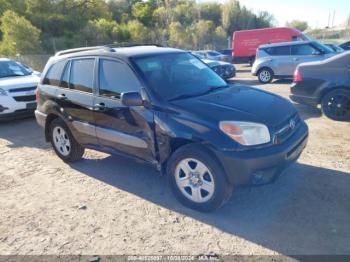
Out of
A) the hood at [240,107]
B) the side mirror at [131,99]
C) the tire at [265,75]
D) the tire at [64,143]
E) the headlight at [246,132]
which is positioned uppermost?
the side mirror at [131,99]

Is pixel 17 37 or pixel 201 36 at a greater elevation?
pixel 17 37

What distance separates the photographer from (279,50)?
13.1m

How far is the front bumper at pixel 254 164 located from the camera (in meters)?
3.30

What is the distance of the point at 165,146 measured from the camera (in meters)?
3.82

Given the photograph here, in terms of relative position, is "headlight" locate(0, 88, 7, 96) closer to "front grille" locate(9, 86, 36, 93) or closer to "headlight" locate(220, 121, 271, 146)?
"front grille" locate(9, 86, 36, 93)

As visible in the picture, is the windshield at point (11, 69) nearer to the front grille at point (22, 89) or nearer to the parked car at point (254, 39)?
the front grille at point (22, 89)

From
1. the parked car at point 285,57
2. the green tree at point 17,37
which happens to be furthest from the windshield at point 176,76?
the green tree at point 17,37

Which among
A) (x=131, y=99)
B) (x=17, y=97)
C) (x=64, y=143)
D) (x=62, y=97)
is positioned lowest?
(x=64, y=143)

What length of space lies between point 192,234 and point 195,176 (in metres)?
0.63

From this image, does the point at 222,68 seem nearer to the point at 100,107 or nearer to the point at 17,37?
the point at 100,107

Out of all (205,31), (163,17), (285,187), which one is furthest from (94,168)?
(163,17)

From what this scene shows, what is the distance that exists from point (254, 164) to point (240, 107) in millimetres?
735

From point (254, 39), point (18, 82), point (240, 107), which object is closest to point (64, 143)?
point (240, 107)

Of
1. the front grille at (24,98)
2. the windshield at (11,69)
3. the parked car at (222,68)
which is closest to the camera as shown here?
the front grille at (24,98)
